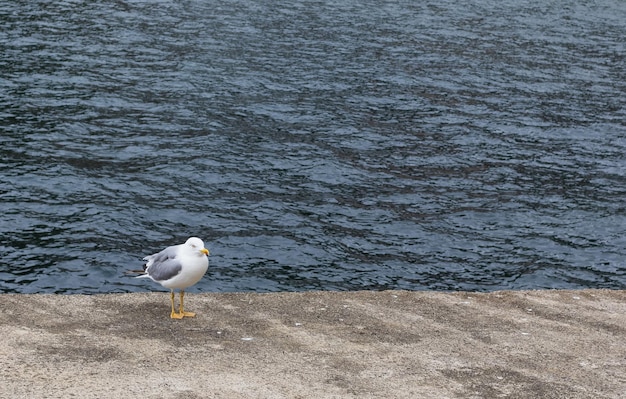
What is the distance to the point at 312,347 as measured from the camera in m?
10.8

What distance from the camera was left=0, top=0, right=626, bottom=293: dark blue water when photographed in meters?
17.3

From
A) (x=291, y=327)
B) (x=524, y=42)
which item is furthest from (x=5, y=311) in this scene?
(x=524, y=42)

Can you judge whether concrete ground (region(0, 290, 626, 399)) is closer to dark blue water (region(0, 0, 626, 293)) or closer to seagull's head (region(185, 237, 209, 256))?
seagull's head (region(185, 237, 209, 256))

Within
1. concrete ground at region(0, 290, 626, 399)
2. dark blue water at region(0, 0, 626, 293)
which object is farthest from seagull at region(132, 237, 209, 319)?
dark blue water at region(0, 0, 626, 293)

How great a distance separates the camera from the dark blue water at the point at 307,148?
56.9ft

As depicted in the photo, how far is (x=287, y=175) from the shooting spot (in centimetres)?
2155

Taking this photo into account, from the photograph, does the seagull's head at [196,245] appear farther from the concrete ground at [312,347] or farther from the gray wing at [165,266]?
the concrete ground at [312,347]

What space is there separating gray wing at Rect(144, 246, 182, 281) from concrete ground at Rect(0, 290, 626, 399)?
607 millimetres

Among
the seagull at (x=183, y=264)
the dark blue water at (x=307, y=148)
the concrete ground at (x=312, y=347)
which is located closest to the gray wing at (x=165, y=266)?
the seagull at (x=183, y=264)

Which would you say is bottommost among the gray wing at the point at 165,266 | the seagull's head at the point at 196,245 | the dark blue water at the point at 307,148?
the dark blue water at the point at 307,148

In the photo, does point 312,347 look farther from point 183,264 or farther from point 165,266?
point 165,266

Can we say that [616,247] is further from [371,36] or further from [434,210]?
[371,36]

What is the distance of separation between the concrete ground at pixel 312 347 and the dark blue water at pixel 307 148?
3741 mm

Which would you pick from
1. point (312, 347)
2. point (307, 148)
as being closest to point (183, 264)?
point (312, 347)
